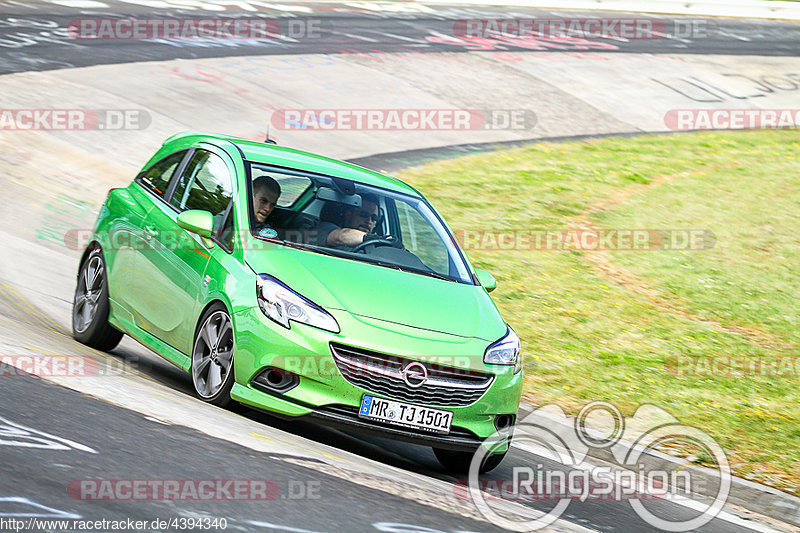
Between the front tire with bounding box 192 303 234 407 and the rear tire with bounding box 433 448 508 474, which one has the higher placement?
the front tire with bounding box 192 303 234 407

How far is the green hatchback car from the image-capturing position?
6465 millimetres

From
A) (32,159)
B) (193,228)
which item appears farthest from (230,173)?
(32,159)

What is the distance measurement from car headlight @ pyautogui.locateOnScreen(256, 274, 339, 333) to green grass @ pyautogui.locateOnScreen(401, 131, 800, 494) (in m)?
3.10

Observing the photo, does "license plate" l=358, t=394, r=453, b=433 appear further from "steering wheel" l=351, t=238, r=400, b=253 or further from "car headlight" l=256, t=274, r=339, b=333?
"steering wheel" l=351, t=238, r=400, b=253

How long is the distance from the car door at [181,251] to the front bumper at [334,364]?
0.77 metres

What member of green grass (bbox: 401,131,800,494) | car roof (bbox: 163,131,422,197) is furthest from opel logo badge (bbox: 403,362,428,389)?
green grass (bbox: 401,131,800,494)

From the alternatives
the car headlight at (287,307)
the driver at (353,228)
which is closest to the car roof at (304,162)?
the driver at (353,228)

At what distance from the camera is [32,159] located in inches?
576

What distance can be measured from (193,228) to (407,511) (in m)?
2.72

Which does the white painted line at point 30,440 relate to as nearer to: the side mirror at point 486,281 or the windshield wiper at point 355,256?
the windshield wiper at point 355,256

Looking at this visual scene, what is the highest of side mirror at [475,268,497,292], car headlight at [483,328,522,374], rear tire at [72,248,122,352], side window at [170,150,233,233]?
side window at [170,150,233,233]

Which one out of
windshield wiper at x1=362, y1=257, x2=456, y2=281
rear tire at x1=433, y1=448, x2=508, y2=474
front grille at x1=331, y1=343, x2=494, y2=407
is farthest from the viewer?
windshield wiper at x1=362, y1=257, x2=456, y2=281

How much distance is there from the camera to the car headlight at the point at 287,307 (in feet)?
21.3

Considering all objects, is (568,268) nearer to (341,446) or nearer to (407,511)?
(341,446)
